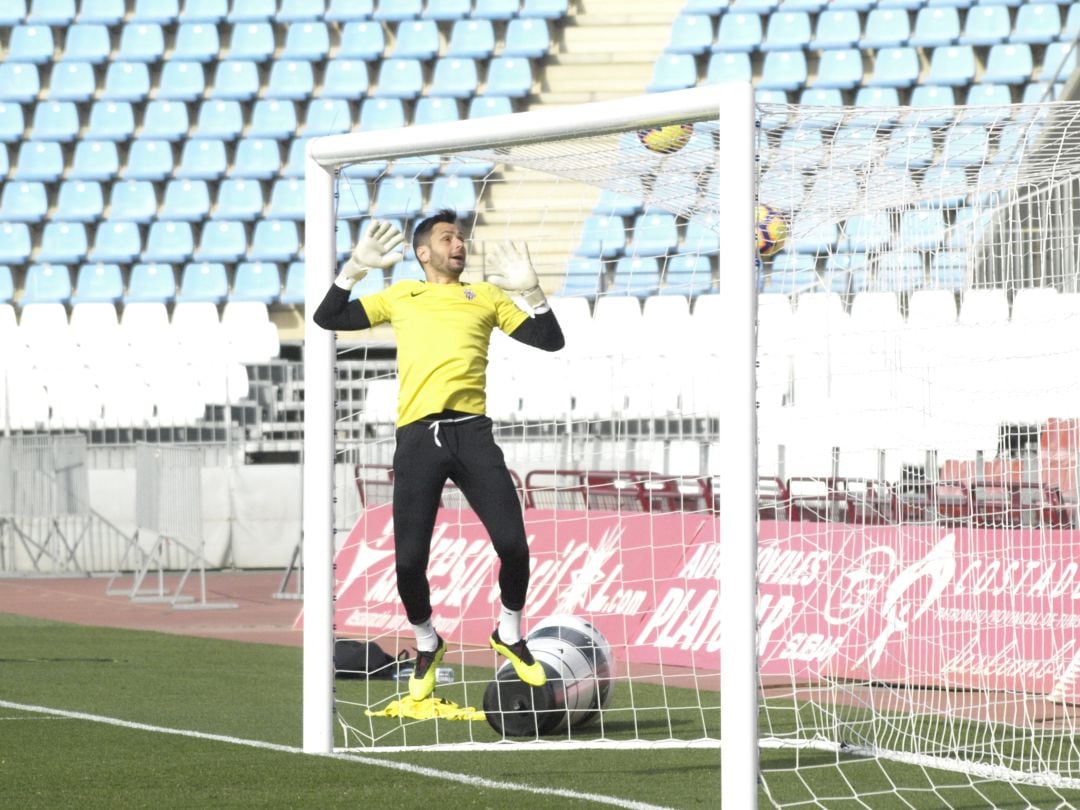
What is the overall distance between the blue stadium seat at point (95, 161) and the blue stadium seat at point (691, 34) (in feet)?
22.3

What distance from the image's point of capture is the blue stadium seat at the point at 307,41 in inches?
1048

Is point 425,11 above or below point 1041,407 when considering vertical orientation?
above

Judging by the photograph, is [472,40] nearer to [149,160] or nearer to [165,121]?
[165,121]

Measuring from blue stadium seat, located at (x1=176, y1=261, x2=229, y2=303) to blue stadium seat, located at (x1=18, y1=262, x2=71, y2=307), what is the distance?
1705mm

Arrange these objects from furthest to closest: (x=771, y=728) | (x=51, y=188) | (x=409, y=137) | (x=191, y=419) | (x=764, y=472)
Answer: (x=51, y=188)
(x=191, y=419)
(x=764, y=472)
(x=771, y=728)
(x=409, y=137)

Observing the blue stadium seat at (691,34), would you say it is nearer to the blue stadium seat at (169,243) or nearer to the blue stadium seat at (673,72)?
the blue stadium seat at (673,72)

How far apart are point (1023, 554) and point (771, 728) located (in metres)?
2.08

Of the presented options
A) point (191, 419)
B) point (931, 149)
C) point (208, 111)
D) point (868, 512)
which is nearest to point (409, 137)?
point (931, 149)

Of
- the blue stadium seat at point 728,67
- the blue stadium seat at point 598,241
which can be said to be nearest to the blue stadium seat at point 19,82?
the blue stadium seat at point 598,241

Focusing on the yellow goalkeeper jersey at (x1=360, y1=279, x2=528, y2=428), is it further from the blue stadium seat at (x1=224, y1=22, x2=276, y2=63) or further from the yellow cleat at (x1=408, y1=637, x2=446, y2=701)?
the blue stadium seat at (x1=224, y1=22, x2=276, y2=63)

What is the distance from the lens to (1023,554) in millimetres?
8320

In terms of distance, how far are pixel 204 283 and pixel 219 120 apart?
3.34 metres

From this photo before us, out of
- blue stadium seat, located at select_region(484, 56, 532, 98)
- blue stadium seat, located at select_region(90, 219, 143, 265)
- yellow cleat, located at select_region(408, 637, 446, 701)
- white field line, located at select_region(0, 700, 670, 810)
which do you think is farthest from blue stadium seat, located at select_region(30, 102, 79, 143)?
yellow cleat, located at select_region(408, 637, 446, 701)

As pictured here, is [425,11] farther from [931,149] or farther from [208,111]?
[931,149]
